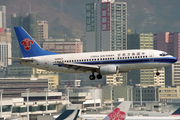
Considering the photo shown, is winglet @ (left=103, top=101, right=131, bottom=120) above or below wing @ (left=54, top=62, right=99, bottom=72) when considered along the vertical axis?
below

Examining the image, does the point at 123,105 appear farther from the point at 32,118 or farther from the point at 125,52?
the point at 32,118

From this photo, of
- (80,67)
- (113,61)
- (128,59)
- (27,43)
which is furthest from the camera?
(27,43)

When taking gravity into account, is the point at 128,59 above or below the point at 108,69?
above

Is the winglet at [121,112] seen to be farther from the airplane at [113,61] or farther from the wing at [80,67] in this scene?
the wing at [80,67]

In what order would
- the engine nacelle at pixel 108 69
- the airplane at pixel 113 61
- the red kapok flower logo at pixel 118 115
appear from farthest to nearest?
the airplane at pixel 113 61, the engine nacelle at pixel 108 69, the red kapok flower logo at pixel 118 115

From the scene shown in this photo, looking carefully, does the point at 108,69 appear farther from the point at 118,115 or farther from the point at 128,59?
the point at 118,115

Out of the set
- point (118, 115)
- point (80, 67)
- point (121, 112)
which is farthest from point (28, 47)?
point (121, 112)

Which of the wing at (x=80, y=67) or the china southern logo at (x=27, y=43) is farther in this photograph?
the china southern logo at (x=27, y=43)

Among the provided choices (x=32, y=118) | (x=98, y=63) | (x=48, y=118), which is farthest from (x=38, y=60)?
(x=32, y=118)

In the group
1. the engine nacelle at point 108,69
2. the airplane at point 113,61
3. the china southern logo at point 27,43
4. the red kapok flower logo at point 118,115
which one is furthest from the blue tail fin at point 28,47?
the red kapok flower logo at point 118,115

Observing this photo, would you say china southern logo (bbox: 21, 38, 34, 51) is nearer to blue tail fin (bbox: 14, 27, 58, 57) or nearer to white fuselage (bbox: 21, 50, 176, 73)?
blue tail fin (bbox: 14, 27, 58, 57)

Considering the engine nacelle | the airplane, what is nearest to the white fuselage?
the airplane

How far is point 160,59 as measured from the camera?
102 metres

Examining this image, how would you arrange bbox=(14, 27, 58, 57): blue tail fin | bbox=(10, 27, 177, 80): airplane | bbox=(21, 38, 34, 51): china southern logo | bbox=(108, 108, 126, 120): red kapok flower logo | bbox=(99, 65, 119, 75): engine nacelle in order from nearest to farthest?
bbox=(108, 108, 126, 120): red kapok flower logo
bbox=(99, 65, 119, 75): engine nacelle
bbox=(10, 27, 177, 80): airplane
bbox=(14, 27, 58, 57): blue tail fin
bbox=(21, 38, 34, 51): china southern logo
